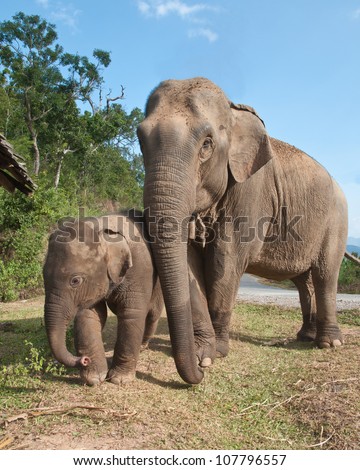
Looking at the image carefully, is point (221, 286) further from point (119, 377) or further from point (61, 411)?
point (61, 411)

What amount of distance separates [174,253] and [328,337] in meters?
3.55

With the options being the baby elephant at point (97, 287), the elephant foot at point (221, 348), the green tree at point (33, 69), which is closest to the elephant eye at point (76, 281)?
the baby elephant at point (97, 287)

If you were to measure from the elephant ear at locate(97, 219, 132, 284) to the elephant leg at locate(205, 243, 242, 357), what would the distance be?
1446 mm

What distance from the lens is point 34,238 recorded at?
1454cm

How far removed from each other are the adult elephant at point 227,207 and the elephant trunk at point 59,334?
37.0 inches

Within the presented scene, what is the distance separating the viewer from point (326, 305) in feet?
23.4

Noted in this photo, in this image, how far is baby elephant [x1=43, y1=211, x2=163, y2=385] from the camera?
4.38 meters

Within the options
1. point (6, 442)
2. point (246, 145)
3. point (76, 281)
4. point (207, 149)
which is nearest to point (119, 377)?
point (76, 281)

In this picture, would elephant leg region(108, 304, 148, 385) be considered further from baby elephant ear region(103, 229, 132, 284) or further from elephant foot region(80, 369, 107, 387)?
baby elephant ear region(103, 229, 132, 284)

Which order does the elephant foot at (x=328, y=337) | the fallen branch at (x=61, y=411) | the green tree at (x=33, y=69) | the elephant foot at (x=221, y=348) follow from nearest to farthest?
the fallen branch at (x=61, y=411) → the elephant foot at (x=221, y=348) → the elephant foot at (x=328, y=337) → the green tree at (x=33, y=69)

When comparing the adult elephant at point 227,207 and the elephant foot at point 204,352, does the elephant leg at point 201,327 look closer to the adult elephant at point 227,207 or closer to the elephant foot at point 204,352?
the elephant foot at point 204,352

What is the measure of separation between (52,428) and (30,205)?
11573 mm

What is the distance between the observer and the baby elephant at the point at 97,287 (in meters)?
4.38

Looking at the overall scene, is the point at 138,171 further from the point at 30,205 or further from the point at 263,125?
the point at 263,125
